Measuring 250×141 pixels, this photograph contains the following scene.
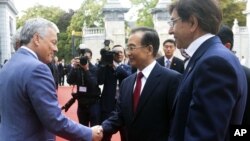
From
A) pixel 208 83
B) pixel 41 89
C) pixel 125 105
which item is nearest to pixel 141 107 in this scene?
pixel 125 105

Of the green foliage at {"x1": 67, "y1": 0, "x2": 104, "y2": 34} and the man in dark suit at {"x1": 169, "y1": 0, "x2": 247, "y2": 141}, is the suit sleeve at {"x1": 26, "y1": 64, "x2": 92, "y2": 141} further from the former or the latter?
the green foliage at {"x1": 67, "y1": 0, "x2": 104, "y2": 34}

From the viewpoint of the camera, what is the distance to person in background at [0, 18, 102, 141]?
317 centimetres

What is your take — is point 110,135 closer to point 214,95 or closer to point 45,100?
point 45,100

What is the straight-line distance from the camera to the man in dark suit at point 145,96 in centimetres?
364

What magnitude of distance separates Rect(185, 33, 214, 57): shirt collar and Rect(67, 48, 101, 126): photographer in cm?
495

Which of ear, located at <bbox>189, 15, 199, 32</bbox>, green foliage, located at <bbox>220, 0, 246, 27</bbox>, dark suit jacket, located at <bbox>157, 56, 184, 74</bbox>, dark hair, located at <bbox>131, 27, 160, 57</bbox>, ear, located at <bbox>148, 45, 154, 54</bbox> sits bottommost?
dark suit jacket, located at <bbox>157, 56, 184, 74</bbox>

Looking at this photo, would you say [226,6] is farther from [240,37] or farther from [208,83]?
[208,83]

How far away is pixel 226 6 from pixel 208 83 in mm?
49534

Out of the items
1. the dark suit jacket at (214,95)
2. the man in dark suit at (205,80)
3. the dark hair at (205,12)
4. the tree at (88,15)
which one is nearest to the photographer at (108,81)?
the man in dark suit at (205,80)

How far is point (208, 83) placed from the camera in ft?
7.45

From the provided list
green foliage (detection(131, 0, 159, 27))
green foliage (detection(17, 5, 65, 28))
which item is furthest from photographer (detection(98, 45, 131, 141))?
green foliage (detection(17, 5, 65, 28))

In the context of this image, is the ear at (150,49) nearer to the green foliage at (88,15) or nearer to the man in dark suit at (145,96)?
the man in dark suit at (145,96)

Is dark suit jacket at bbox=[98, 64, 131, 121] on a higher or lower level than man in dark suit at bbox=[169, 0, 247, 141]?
lower

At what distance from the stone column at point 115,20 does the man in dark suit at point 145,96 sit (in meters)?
32.0
